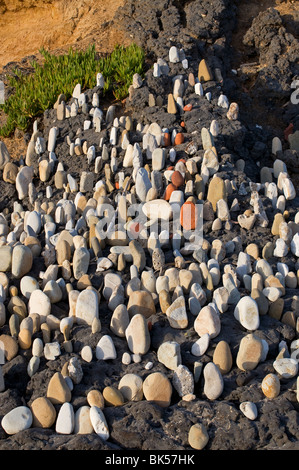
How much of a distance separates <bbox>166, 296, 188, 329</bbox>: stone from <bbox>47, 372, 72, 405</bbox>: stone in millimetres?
585

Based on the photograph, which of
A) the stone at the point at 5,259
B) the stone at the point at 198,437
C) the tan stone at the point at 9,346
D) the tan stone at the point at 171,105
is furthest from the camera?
the tan stone at the point at 171,105

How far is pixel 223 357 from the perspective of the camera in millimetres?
2299

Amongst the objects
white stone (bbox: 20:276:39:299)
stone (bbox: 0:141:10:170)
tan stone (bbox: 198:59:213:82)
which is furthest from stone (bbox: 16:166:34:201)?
tan stone (bbox: 198:59:213:82)

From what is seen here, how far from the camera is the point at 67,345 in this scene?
2.39m

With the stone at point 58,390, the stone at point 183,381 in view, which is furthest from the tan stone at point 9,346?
the stone at point 183,381

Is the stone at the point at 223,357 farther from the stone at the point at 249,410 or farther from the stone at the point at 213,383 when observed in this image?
the stone at the point at 249,410

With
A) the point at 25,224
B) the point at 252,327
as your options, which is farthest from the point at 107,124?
the point at 252,327

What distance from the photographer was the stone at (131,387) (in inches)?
87.8

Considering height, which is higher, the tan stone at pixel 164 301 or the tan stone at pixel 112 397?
the tan stone at pixel 112 397

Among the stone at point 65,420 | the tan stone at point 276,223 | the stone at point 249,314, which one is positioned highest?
the stone at point 65,420

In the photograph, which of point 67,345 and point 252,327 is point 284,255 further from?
point 67,345

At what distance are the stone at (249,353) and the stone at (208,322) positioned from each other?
151mm

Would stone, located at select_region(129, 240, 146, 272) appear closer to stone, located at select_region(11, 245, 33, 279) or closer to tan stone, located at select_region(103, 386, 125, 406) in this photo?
stone, located at select_region(11, 245, 33, 279)

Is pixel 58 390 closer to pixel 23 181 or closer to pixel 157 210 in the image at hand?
pixel 157 210
